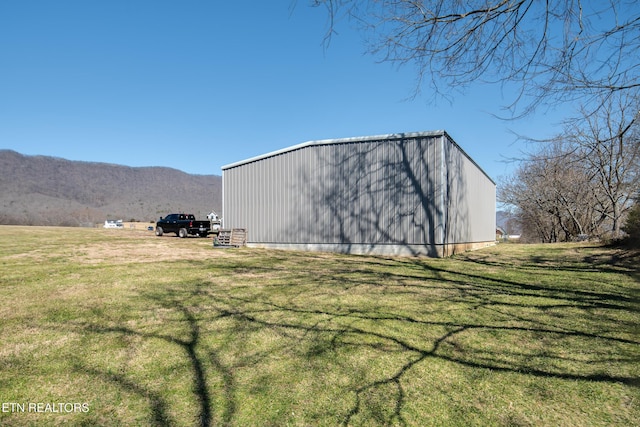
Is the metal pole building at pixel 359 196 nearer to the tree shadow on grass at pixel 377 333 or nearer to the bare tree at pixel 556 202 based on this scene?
the tree shadow on grass at pixel 377 333

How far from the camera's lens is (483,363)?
12.9 feet

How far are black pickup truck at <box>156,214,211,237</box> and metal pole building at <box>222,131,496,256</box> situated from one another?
22.1ft

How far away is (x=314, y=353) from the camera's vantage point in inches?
165

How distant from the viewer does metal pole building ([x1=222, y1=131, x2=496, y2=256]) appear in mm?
14766

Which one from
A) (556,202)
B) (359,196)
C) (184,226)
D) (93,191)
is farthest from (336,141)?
(93,191)

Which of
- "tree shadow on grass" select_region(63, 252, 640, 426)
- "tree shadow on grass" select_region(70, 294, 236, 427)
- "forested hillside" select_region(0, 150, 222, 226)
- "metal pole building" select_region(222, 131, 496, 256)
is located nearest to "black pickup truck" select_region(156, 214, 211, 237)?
"metal pole building" select_region(222, 131, 496, 256)

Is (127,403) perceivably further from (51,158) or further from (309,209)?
(51,158)

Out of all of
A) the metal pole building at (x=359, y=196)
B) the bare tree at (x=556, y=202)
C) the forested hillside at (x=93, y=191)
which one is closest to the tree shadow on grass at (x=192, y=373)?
the metal pole building at (x=359, y=196)

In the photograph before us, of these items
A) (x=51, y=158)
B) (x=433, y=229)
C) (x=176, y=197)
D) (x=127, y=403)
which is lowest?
(x=127, y=403)

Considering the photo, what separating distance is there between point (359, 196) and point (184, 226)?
49.6 feet

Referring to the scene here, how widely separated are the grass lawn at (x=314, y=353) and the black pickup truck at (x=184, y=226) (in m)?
17.5

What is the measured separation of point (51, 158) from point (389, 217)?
12869 cm

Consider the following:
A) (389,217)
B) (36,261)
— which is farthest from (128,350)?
(389,217)

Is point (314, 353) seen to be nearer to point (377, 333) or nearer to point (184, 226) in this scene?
point (377, 333)
